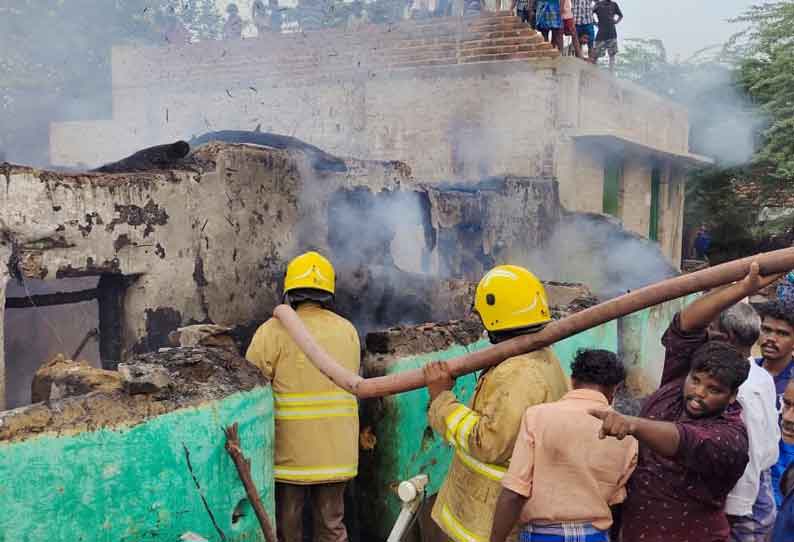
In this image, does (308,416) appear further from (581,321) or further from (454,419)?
(581,321)

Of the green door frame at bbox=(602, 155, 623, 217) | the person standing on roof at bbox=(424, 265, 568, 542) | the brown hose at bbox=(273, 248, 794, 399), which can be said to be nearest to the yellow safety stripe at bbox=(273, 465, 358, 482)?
the brown hose at bbox=(273, 248, 794, 399)

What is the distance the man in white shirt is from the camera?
10.8 ft

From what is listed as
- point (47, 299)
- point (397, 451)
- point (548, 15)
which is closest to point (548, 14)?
point (548, 15)

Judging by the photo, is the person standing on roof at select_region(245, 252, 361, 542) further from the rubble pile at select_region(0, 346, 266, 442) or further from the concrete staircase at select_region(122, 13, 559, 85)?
the concrete staircase at select_region(122, 13, 559, 85)

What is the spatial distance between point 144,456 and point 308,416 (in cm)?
90

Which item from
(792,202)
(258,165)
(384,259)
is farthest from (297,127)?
(792,202)

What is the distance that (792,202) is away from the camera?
69.4 ft

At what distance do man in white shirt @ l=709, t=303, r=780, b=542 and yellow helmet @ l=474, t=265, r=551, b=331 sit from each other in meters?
1.01

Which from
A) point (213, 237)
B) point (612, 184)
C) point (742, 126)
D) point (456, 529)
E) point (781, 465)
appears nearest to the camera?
point (456, 529)

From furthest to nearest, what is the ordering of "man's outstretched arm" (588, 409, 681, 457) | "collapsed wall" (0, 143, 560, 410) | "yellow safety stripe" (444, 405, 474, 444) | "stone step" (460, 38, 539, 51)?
"stone step" (460, 38, 539, 51) < "collapsed wall" (0, 143, 560, 410) < "yellow safety stripe" (444, 405, 474, 444) < "man's outstretched arm" (588, 409, 681, 457)

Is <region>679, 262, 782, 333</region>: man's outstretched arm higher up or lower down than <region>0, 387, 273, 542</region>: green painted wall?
higher up

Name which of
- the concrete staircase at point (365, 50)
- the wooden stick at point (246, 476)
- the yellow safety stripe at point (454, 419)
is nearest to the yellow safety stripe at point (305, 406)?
the wooden stick at point (246, 476)

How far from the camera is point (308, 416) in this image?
3.88 m

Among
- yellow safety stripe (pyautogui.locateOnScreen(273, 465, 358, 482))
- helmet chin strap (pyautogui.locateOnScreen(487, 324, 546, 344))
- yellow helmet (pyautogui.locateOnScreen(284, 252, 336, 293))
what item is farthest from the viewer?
yellow helmet (pyautogui.locateOnScreen(284, 252, 336, 293))
